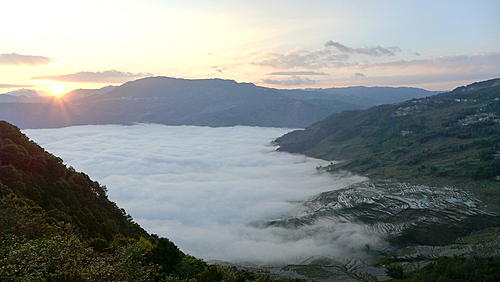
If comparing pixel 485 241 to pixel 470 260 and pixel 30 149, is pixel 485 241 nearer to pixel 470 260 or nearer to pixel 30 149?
pixel 470 260

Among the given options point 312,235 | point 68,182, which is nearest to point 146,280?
point 68,182

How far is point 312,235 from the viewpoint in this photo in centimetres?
19388

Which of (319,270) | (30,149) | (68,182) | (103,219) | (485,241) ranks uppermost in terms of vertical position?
(30,149)

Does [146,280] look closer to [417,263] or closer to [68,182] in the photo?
[68,182]

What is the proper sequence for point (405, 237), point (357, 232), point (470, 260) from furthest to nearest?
point (357, 232)
point (405, 237)
point (470, 260)

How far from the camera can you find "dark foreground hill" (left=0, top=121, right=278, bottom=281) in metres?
26.6

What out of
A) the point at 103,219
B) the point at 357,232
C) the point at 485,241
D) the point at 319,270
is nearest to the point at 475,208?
the point at 485,241

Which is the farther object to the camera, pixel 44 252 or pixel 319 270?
pixel 319 270

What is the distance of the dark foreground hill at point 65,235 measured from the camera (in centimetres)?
2658

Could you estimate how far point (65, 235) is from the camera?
40.6 m

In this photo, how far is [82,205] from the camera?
2867 inches

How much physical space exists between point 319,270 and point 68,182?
368 ft

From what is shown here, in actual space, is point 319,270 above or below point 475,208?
below

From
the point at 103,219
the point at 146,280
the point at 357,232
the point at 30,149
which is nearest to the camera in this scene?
the point at 146,280
